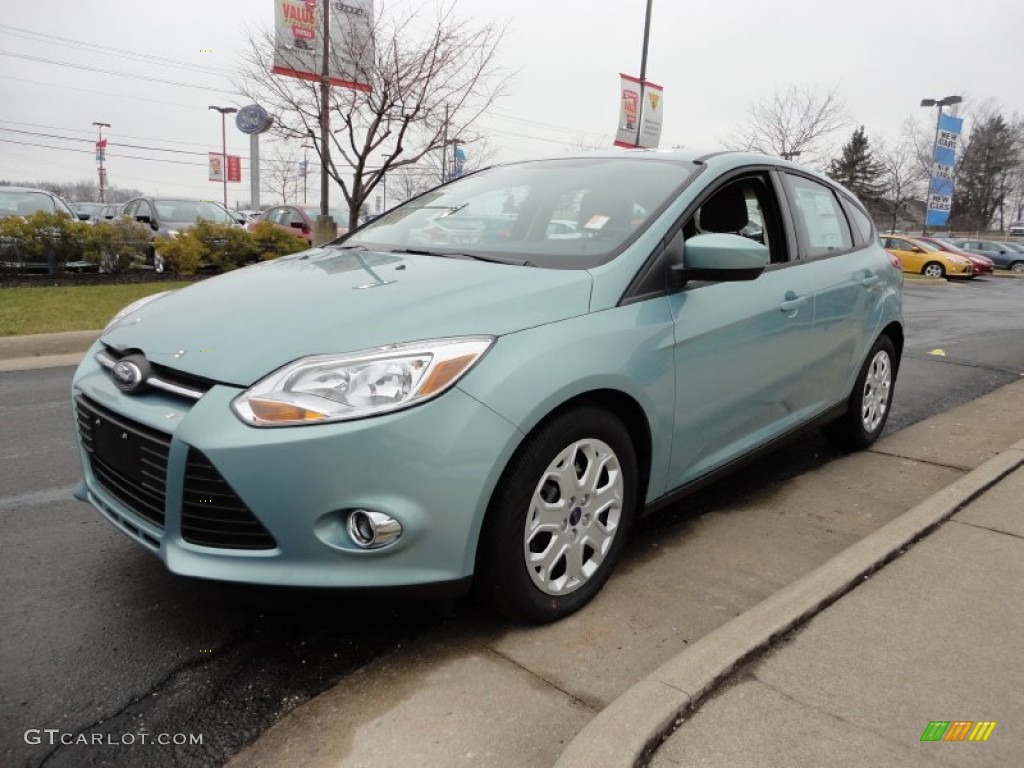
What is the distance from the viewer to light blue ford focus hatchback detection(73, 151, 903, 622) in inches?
81.6

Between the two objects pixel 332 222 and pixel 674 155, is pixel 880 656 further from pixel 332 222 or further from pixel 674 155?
pixel 332 222

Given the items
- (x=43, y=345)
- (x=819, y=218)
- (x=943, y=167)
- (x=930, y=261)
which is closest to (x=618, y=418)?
(x=819, y=218)

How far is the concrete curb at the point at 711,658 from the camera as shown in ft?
5.99

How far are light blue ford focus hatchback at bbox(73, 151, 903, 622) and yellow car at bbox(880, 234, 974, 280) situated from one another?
27.1 metres

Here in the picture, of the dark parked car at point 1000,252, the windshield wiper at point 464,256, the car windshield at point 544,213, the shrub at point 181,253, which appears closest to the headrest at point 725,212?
the car windshield at point 544,213

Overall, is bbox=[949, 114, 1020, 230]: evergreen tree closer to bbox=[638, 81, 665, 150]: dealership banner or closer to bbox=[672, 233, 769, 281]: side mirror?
bbox=[638, 81, 665, 150]: dealership banner

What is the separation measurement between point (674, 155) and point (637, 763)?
2524mm

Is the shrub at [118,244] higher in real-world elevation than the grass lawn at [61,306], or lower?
higher

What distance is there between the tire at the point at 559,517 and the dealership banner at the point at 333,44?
10901mm

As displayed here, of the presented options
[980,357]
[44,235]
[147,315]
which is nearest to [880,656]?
[147,315]

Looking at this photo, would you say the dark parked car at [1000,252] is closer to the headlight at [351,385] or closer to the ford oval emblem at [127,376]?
the headlight at [351,385]

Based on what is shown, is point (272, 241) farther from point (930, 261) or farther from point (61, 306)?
point (930, 261)
